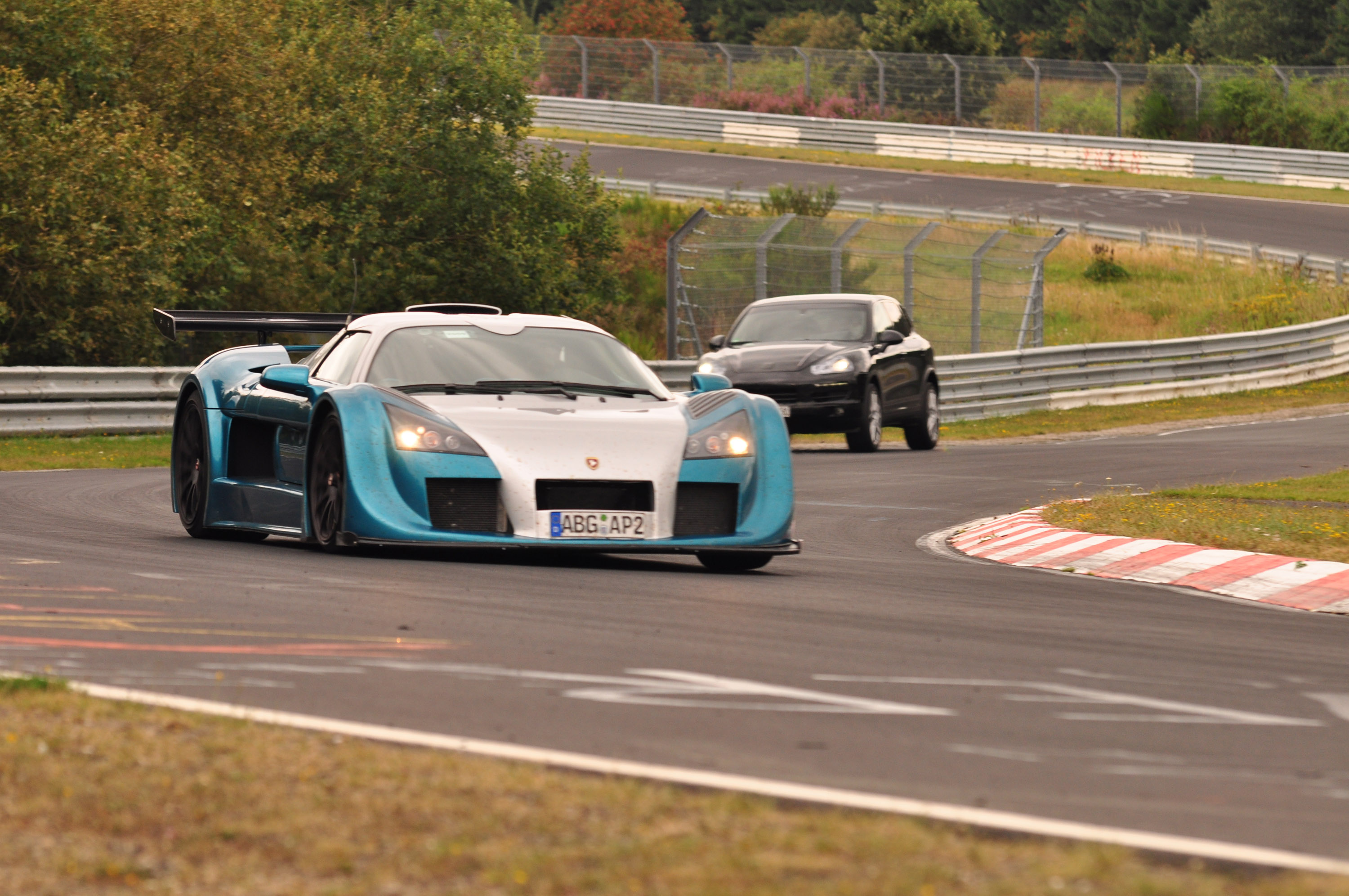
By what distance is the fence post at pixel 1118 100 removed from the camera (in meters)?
52.0

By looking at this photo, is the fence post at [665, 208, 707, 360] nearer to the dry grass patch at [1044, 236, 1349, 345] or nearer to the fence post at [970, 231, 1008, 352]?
the fence post at [970, 231, 1008, 352]

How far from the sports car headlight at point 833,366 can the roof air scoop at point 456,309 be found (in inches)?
363

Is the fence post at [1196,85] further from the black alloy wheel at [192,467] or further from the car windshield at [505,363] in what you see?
the black alloy wheel at [192,467]

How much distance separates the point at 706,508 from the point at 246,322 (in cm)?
345

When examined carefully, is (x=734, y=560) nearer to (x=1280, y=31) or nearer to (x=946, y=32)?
(x=946, y=32)

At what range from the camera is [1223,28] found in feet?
255

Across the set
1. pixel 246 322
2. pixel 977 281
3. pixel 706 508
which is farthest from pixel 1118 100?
pixel 706 508

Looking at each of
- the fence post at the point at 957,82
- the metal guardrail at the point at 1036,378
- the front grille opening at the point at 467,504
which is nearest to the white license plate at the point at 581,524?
the front grille opening at the point at 467,504

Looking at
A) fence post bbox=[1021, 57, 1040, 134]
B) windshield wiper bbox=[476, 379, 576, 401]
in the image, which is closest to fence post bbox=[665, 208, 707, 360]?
windshield wiper bbox=[476, 379, 576, 401]

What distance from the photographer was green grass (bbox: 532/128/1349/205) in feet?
161

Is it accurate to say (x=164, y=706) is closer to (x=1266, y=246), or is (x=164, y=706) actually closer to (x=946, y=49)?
(x=1266, y=246)

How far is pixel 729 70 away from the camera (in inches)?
2137

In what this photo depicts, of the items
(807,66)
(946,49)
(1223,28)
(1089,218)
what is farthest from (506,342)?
(1223,28)

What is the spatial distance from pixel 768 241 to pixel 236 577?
19670 mm
